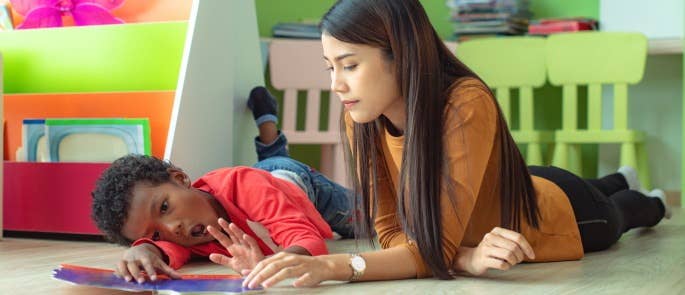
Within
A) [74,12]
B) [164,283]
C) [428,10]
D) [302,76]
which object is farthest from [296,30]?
[164,283]

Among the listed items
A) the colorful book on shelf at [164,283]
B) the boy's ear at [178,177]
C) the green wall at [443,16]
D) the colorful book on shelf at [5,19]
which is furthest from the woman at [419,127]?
the green wall at [443,16]

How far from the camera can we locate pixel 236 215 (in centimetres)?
175

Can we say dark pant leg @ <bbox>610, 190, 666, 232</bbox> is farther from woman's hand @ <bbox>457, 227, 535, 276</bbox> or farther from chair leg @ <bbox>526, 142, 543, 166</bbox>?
chair leg @ <bbox>526, 142, 543, 166</bbox>

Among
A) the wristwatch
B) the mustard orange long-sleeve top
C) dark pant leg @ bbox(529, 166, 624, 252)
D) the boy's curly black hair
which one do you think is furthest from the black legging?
the boy's curly black hair

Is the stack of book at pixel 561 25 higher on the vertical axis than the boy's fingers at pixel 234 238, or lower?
higher

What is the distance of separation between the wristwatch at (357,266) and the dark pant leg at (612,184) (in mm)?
1164

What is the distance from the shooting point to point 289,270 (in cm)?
117

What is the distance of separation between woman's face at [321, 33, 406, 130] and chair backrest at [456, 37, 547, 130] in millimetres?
2145

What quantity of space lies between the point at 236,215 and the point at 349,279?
1.65 feet

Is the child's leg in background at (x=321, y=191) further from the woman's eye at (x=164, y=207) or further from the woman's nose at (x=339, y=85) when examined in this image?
the woman's nose at (x=339, y=85)

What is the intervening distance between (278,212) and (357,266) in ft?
1.41

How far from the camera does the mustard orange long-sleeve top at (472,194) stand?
4.21 feet

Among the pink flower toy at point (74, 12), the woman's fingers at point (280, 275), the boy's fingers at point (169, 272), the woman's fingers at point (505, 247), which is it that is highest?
the pink flower toy at point (74, 12)

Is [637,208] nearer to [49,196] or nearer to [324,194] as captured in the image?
[324,194]
